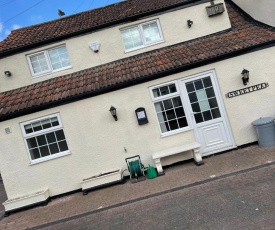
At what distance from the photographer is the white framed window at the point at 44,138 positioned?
898 centimetres

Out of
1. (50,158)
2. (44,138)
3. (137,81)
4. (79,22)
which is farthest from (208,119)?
(79,22)

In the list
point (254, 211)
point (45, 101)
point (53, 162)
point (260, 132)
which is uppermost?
point (45, 101)

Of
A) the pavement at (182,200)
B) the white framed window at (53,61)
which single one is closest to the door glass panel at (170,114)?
the pavement at (182,200)

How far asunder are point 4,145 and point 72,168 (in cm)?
247

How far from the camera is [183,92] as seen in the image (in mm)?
8891

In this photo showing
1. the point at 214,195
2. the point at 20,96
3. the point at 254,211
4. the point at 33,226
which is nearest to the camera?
the point at 254,211

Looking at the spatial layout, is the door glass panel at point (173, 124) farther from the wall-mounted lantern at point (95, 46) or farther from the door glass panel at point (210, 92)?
the wall-mounted lantern at point (95, 46)

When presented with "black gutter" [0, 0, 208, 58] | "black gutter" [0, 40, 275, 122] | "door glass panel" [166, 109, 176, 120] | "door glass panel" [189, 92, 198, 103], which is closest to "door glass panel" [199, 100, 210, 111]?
"door glass panel" [189, 92, 198, 103]

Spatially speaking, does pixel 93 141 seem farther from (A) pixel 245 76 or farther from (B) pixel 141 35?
(A) pixel 245 76

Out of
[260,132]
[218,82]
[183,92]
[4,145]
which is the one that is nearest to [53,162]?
[4,145]

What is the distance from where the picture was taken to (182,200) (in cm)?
615

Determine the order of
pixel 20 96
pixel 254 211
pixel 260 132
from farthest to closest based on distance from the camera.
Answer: pixel 20 96 < pixel 260 132 < pixel 254 211

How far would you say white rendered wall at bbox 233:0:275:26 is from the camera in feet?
36.3

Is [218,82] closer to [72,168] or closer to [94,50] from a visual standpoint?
[94,50]
